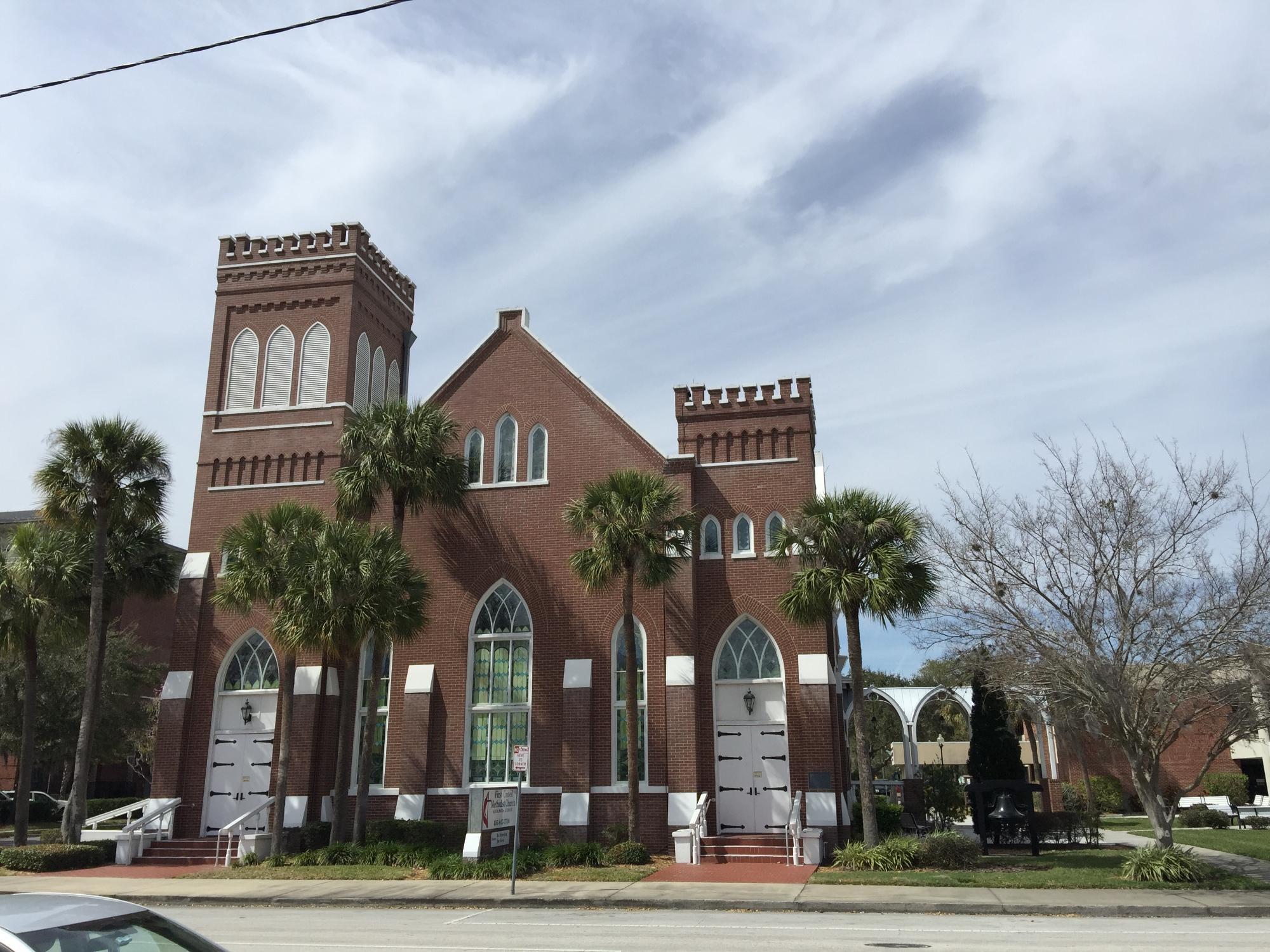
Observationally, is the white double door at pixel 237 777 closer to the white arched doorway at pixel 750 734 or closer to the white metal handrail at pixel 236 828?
the white metal handrail at pixel 236 828

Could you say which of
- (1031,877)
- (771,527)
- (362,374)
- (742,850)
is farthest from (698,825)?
(362,374)

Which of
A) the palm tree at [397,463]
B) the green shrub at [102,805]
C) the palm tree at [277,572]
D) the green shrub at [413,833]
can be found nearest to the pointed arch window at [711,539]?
the palm tree at [397,463]

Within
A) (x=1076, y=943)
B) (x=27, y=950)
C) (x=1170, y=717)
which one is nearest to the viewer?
(x=27, y=950)

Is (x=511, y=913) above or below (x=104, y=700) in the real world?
below

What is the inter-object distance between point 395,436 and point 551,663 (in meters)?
6.76

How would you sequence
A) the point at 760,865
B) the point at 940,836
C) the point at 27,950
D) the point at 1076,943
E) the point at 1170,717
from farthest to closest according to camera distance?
the point at 760,865, the point at 940,836, the point at 1170,717, the point at 1076,943, the point at 27,950

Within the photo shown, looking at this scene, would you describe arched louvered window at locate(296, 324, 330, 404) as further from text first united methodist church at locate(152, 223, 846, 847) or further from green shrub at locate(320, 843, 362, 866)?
green shrub at locate(320, 843, 362, 866)

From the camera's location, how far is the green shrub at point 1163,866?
59.0 ft

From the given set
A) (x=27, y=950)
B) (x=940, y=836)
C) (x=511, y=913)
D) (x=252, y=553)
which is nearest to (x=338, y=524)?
(x=252, y=553)

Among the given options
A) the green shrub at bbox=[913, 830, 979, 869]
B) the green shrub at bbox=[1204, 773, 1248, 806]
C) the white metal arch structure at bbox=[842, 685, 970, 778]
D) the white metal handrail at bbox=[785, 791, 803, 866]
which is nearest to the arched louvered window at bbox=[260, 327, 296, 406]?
the white metal handrail at bbox=[785, 791, 803, 866]

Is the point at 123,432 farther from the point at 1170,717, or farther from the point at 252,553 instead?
the point at 1170,717

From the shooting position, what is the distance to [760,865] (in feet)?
74.4

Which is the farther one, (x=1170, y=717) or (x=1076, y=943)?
(x=1170, y=717)

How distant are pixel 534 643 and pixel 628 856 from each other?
19.8 feet
